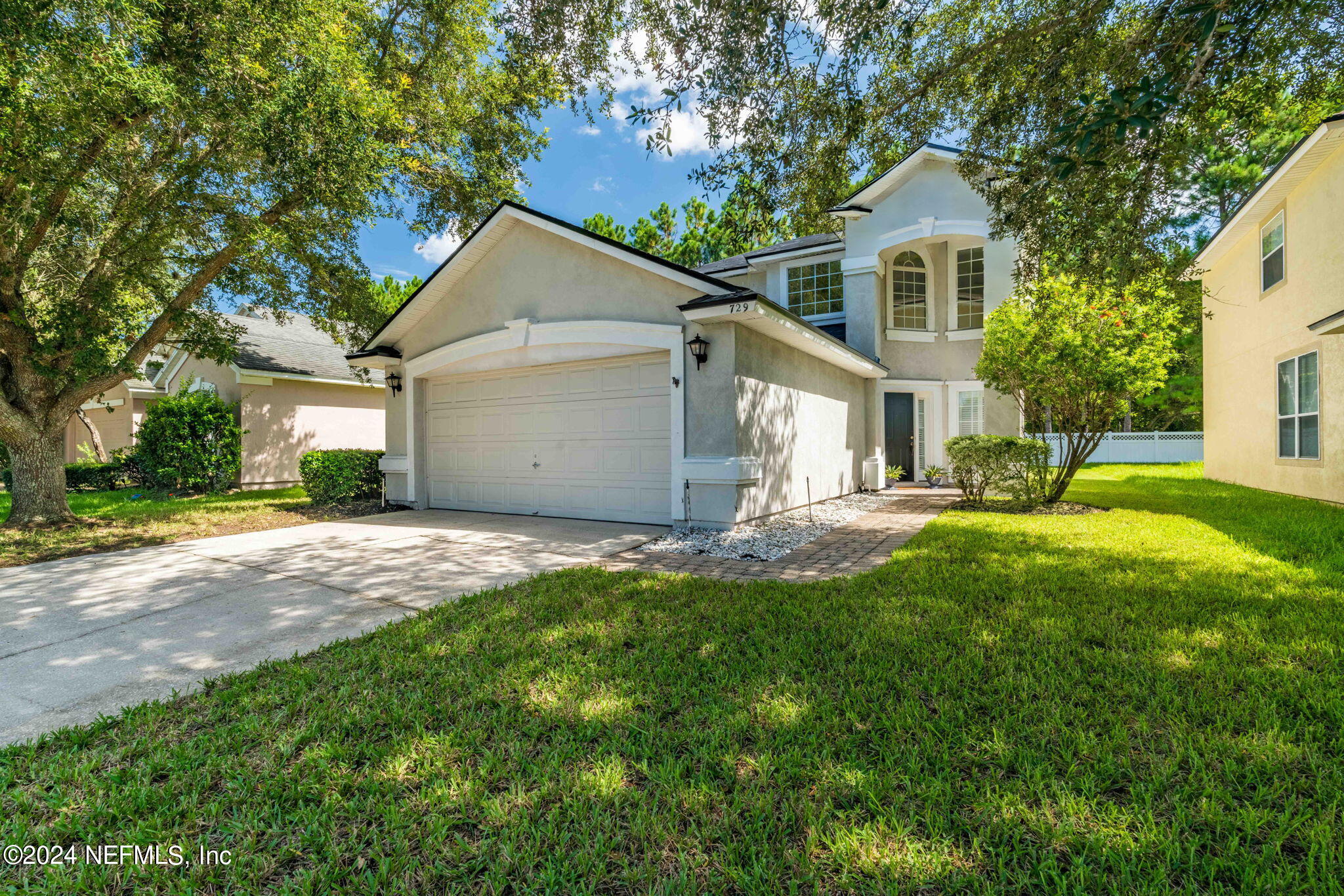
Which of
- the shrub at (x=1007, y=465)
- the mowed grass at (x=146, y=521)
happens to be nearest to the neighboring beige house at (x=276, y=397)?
the mowed grass at (x=146, y=521)

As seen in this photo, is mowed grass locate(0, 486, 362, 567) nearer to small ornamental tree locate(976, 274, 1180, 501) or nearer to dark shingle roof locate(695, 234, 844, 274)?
dark shingle roof locate(695, 234, 844, 274)

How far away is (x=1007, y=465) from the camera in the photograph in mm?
9820

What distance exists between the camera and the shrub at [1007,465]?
9.68 m

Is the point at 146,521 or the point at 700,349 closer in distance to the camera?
the point at 700,349

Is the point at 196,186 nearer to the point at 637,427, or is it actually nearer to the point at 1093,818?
the point at 637,427

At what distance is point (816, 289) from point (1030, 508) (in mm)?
7810

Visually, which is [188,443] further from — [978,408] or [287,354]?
[978,408]

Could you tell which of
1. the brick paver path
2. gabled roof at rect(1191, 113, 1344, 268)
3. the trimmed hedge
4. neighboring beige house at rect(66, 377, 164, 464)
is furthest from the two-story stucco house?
neighboring beige house at rect(66, 377, 164, 464)

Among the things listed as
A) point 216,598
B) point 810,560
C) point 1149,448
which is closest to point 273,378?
point 216,598

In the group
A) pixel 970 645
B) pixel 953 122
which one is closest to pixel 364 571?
pixel 970 645

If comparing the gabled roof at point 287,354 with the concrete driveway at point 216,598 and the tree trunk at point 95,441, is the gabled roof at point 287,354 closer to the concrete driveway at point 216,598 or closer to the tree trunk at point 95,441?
the tree trunk at point 95,441

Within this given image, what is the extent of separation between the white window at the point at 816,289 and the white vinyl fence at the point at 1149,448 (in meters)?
11.7

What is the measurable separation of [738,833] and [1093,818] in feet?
4.29

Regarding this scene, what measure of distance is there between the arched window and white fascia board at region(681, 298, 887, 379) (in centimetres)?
423
